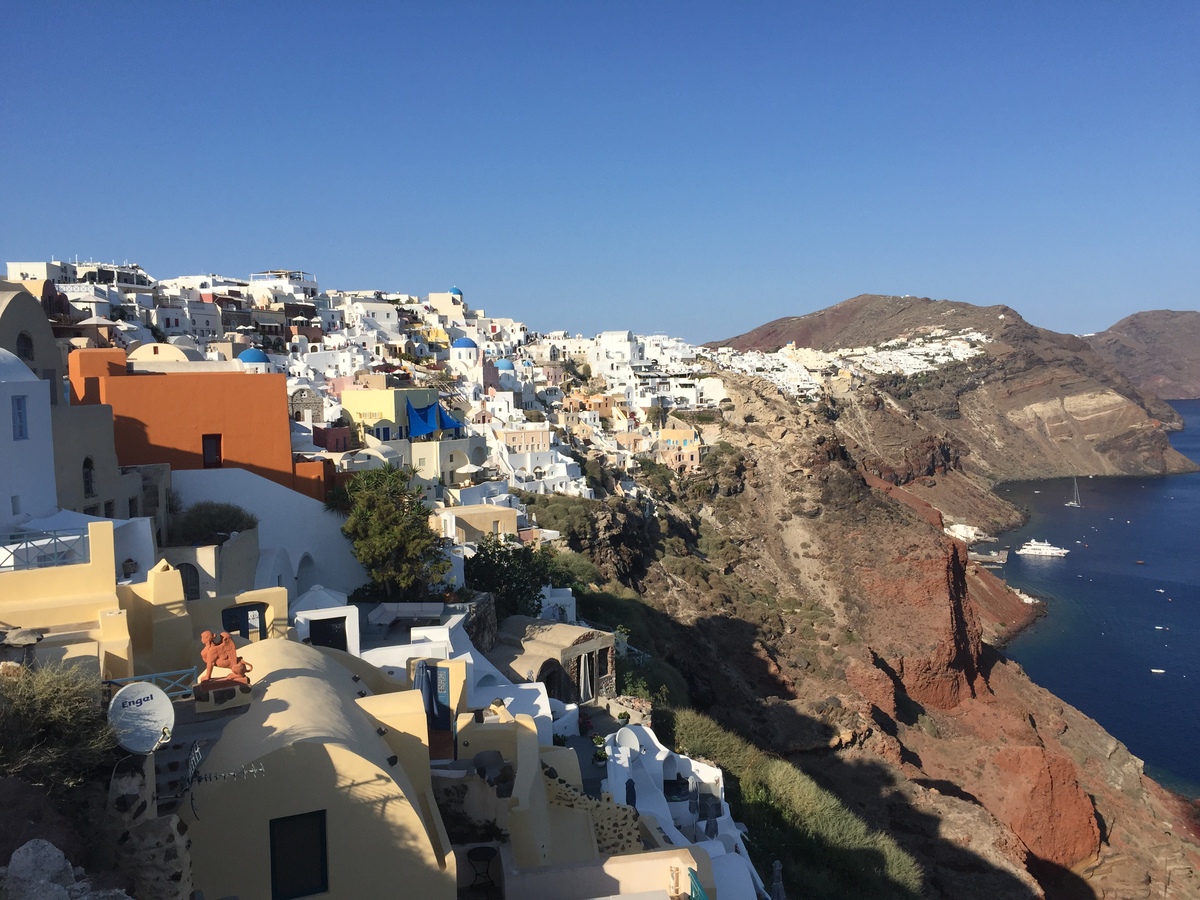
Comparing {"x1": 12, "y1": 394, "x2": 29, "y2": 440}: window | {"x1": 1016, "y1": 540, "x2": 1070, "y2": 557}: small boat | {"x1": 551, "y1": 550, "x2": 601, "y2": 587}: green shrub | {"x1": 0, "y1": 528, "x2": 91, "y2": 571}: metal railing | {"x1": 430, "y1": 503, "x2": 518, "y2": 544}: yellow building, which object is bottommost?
{"x1": 1016, "y1": 540, "x2": 1070, "y2": 557}: small boat

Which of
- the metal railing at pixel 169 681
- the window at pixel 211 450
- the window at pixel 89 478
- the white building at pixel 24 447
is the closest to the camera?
the metal railing at pixel 169 681

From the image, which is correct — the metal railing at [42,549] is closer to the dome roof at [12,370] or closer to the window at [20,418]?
the window at [20,418]

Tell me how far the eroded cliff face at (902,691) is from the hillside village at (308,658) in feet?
24.8

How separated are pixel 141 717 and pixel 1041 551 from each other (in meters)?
73.7

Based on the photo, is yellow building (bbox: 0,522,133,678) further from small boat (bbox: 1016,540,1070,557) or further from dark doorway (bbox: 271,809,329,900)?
small boat (bbox: 1016,540,1070,557)

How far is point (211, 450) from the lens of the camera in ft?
55.2

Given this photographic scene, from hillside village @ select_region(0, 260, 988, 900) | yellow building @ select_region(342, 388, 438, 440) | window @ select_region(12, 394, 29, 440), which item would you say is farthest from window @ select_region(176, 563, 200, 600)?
yellow building @ select_region(342, 388, 438, 440)

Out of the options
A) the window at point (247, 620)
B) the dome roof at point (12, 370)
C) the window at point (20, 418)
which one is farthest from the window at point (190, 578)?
the window at point (247, 620)

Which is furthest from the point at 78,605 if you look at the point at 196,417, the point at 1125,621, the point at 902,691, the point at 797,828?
the point at 1125,621

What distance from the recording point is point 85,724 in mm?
5070

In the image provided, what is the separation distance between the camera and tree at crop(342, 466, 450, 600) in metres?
16.5

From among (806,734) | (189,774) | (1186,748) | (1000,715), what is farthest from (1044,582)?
(189,774)

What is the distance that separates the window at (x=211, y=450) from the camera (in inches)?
659

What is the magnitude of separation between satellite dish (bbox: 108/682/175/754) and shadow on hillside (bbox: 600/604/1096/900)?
1168cm
